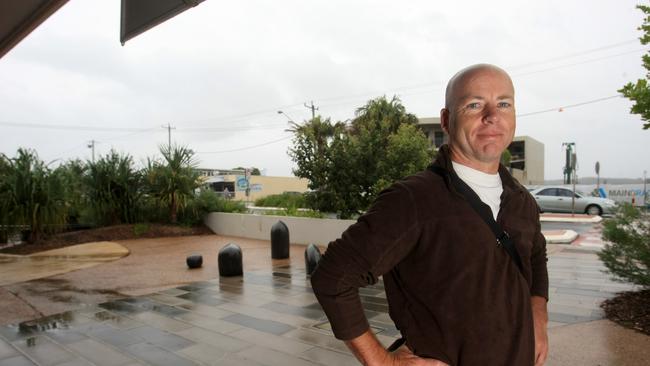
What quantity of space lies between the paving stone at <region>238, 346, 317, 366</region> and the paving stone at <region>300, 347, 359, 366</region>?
0.10 m

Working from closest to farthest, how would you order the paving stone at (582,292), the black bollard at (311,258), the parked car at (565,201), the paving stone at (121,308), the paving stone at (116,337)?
the paving stone at (116,337)
the paving stone at (121,308)
the paving stone at (582,292)
the black bollard at (311,258)
the parked car at (565,201)

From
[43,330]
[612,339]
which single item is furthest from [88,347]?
[612,339]

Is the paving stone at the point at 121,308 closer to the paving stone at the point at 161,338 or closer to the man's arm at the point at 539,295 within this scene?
the paving stone at the point at 161,338

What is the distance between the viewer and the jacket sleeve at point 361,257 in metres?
1.36

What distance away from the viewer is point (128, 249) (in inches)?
494

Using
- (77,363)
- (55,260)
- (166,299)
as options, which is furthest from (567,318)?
(55,260)

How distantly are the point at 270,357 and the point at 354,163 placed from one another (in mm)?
8035

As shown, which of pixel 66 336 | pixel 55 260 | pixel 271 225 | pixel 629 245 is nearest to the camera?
pixel 66 336

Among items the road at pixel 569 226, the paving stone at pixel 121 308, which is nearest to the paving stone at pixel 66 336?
the paving stone at pixel 121 308

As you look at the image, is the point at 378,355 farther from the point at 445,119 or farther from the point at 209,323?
the point at 209,323

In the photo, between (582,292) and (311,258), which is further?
(311,258)

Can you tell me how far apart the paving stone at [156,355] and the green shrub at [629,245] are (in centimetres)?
522

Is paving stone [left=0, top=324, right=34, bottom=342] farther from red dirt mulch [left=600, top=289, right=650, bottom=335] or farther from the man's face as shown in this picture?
red dirt mulch [left=600, top=289, right=650, bottom=335]

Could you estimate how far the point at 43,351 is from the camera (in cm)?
444
